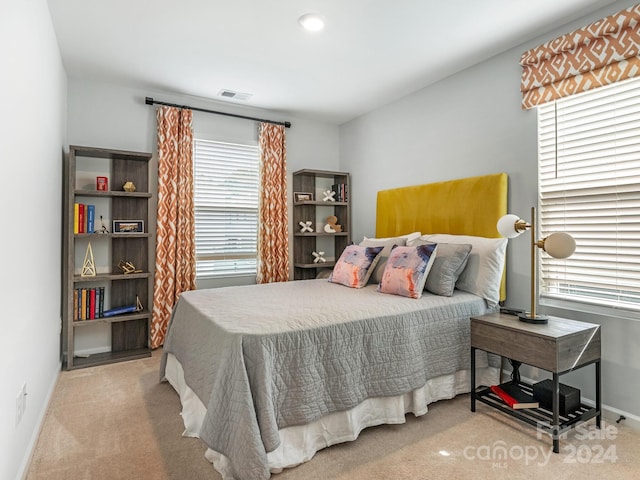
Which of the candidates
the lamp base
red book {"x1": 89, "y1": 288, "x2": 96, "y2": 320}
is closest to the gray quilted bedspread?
the lamp base

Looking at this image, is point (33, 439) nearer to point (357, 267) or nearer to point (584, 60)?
point (357, 267)

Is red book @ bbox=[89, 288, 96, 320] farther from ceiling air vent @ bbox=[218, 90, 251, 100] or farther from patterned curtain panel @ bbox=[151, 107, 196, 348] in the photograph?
ceiling air vent @ bbox=[218, 90, 251, 100]

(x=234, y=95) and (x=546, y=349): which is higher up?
(x=234, y=95)

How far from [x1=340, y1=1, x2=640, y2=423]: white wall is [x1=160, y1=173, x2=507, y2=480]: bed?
174 mm

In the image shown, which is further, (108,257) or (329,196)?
(329,196)

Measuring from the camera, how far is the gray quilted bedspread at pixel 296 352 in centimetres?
171

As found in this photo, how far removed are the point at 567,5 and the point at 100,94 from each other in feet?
12.7

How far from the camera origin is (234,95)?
3.95 m

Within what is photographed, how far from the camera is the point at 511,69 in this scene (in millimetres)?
2949

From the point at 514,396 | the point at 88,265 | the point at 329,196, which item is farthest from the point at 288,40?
the point at 514,396

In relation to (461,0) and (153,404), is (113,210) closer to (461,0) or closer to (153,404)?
(153,404)

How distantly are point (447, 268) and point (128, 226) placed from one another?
2.87 meters

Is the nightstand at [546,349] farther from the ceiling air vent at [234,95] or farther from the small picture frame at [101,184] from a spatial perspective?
the small picture frame at [101,184]

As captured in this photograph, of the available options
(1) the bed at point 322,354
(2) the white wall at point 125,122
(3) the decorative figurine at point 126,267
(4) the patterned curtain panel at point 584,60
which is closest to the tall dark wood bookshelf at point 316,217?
(2) the white wall at point 125,122
